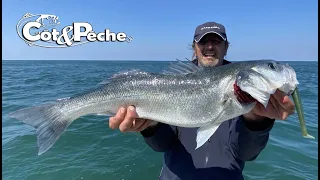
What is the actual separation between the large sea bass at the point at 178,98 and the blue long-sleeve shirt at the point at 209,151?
0.37 metres

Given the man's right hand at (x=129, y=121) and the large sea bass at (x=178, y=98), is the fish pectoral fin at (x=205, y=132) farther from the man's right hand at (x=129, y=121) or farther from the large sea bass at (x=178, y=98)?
the man's right hand at (x=129, y=121)

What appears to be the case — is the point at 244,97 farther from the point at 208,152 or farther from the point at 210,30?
the point at 210,30

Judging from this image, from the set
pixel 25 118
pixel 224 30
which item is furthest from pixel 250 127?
pixel 25 118

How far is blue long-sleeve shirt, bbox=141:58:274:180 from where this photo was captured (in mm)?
3031

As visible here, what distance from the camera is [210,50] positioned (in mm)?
4020

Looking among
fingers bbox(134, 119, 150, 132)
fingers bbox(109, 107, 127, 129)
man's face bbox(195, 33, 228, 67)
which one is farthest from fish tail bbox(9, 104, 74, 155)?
man's face bbox(195, 33, 228, 67)

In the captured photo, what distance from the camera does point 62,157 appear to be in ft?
25.0

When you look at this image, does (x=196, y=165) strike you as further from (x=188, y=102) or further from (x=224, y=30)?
(x=224, y=30)

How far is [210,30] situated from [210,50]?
0.96 feet

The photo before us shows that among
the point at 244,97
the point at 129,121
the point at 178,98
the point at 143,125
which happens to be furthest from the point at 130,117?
the point at 244,97

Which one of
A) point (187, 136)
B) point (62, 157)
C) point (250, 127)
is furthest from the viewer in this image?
point (62, 157)

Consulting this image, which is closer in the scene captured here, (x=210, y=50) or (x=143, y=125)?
(x=143, y=125)

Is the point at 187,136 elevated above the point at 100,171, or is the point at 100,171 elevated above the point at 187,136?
the point at 187,136

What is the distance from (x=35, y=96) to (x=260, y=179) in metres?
14.0
